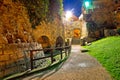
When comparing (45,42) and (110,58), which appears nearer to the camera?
(110,58)

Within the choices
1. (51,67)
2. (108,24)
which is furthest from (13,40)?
(108,24)

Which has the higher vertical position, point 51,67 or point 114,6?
point 114,6

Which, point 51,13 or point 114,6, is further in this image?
point 114,6

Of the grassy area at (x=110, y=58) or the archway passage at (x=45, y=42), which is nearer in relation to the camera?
the grassy area at (x=110, y=58)

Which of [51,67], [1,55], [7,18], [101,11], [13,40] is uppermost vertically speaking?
[101,11]

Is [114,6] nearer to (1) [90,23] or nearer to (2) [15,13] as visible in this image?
(1) [90,23]

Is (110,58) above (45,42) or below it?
below

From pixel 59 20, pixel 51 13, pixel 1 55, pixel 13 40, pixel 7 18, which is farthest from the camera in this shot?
pixel 59 20

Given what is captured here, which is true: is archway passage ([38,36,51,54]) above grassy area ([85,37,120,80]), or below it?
A: above

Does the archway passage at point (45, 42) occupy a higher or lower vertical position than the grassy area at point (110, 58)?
higher

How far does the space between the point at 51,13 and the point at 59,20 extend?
8.35 ft

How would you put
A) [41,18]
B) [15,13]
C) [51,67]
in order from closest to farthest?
[51,67]
[15,13]
[41,18]

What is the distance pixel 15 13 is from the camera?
408 inches

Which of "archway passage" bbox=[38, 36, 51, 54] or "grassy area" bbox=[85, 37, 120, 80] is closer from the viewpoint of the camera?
"grassy area" bbox=[85, 37, 120, 80]
